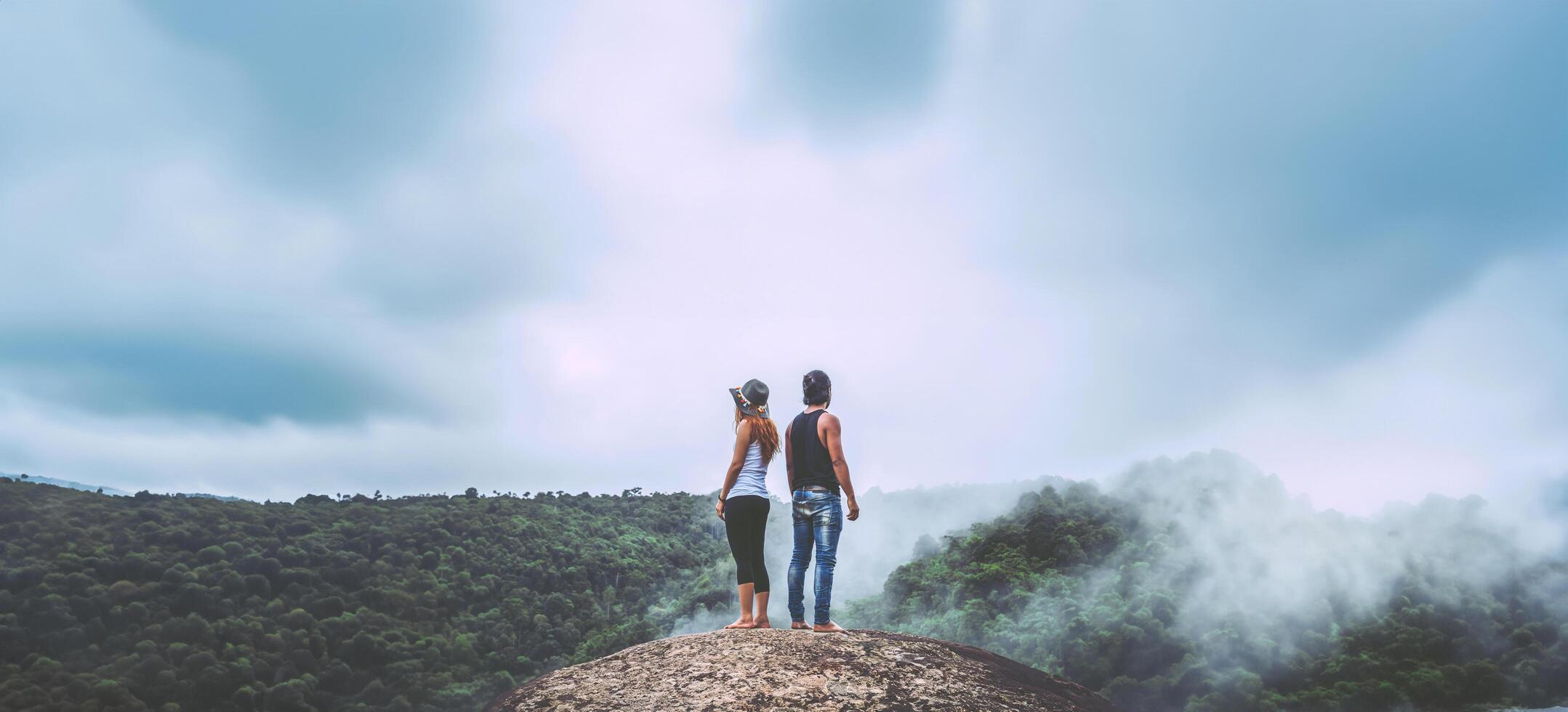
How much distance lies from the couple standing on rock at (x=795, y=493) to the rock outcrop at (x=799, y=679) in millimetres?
463

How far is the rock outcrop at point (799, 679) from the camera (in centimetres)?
614

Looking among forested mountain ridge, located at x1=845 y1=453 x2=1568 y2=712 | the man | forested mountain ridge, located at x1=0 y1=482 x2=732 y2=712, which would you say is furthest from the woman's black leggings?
forested mountain ridge, located at x1=0 y1=482 x2=732 y2=712

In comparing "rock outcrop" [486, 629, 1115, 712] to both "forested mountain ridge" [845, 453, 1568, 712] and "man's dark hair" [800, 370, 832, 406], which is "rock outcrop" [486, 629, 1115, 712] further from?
"forested mountain ridge" [845, 453, 1568, 712]

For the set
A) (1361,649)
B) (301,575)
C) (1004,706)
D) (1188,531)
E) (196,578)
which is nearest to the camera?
Answer: (1004,706)

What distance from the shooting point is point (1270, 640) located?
49.2 m

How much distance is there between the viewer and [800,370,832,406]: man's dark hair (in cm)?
776

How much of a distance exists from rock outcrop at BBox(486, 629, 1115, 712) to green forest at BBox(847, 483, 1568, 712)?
126ft

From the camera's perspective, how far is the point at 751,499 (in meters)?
7.68

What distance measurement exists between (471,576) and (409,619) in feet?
27.8

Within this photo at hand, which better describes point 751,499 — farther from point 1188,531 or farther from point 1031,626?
point 1188,531

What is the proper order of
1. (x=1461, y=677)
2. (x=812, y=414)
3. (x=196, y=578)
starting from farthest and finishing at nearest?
1. (x=196, y=578)
2. (x=1461, y=677)
3. (x=812, y=414)

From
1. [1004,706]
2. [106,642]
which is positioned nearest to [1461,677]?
[1004,706]

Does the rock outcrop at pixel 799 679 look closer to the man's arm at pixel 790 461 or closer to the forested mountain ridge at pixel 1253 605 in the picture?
the man's arm at pixel 790 461

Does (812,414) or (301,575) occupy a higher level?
(812,414)
